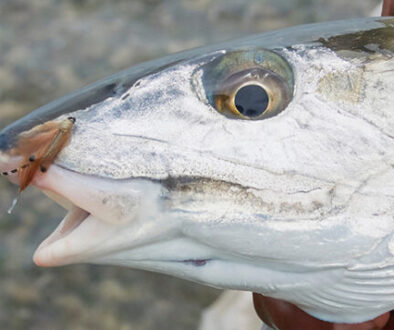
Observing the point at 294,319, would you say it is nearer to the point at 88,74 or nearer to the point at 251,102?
the point at 251,102

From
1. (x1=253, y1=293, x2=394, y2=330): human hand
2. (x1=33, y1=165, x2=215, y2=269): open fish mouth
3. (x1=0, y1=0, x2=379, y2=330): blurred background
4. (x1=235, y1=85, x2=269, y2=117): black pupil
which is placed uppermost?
(x1=0, y1=0, x2=379, y2=330): blurred background

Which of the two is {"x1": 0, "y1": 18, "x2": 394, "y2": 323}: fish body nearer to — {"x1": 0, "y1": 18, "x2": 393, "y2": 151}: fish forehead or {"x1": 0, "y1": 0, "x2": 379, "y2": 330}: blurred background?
{"x1": 0, "y1": 18, "x2": 393, "y2": 151}: fish forehead

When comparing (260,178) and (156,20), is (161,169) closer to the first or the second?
(260,178)

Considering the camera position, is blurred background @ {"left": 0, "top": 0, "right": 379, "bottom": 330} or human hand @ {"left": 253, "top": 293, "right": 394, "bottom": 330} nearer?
human hand @ {"left": 253, "top": 293, "right": 394, "bottom": 330}

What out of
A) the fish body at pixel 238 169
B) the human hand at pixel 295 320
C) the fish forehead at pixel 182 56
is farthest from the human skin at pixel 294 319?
the fish forehead at pixel 182 56

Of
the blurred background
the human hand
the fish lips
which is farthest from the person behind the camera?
the blurred background

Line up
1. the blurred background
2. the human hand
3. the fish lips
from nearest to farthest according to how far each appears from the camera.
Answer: the fish lips → the human hand → the blurred background

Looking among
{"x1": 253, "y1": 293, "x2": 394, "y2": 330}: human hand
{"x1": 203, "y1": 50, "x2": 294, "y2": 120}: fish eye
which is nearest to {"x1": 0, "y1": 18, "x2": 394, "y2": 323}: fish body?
{"x1": 203, "y1": 50, "x2": 294, "y2": 120}: fish eye

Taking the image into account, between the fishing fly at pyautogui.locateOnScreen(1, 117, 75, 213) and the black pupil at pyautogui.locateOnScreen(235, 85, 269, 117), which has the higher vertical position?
the black pupil at pyautogui.locateOnScreen(235, 85, 269, 117)

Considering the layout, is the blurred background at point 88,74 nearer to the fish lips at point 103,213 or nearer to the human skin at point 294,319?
the human skin at point 294,319
